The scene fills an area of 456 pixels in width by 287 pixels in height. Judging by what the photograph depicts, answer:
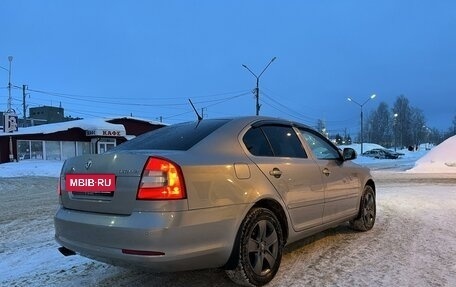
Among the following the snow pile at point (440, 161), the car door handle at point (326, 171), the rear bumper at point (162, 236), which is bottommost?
the snow pile at point (440, 161)

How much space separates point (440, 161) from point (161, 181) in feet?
89.6

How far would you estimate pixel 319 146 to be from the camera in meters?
5.94

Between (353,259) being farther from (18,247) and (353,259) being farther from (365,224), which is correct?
(18,247)

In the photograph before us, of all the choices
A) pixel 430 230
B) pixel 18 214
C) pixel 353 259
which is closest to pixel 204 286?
pixel 353 259

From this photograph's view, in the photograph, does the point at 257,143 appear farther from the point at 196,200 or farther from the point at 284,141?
the point at 196,200

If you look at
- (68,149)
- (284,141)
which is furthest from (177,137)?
(68,149)

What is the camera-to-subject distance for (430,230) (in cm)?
677

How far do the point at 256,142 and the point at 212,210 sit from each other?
1.13m

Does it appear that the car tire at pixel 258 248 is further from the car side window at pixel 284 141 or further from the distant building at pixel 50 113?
the distant building at pixel 50 113

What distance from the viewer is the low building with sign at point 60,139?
37.8 m

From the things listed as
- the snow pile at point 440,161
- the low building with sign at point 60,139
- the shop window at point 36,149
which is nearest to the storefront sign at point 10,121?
the low building with sign at point 60,139

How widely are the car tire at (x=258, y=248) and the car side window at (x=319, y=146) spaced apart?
143cm

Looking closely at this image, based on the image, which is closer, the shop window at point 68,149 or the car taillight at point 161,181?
the car taillight at point 161,181

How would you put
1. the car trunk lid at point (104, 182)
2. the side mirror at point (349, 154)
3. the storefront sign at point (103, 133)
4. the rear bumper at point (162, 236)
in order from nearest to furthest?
1. the rear bumper at point (162, 236)
2. the car trunk lid at point (104, 182)
3. the side mirror at point (349, 154)
4. the storefront sign at point (103, 133)
